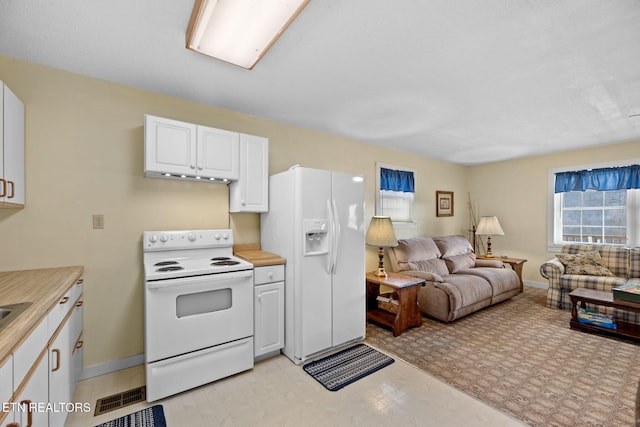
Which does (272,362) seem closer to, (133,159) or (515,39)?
(133,159)

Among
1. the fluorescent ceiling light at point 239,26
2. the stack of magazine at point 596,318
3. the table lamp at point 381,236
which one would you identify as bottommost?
the stack of magazine at point 596,318

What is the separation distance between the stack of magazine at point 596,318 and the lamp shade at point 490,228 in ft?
6.11

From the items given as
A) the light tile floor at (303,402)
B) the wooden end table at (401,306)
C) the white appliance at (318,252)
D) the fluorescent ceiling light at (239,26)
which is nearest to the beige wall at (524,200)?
the wooden end table at (401,306)

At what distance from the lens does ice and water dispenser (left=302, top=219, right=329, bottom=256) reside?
258 cm

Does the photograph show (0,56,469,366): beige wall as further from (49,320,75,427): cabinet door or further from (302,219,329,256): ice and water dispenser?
(302,219,329,256): ice and water dispenser

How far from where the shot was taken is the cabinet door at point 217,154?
98.0 inches

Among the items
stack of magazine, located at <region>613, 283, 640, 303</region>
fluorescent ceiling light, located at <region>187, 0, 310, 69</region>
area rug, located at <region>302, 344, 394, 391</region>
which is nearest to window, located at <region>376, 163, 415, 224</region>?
area rug, located at <region>302, 344, 394, 391</region>

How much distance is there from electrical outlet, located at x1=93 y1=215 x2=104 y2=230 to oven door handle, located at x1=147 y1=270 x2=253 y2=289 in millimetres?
811

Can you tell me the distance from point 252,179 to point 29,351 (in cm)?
192

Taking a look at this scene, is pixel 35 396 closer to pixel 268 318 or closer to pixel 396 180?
pixel 268 318

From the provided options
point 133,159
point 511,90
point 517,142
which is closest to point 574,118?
point 517,142

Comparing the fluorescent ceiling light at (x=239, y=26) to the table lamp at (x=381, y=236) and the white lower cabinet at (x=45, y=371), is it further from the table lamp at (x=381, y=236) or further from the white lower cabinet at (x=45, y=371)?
the table lamp at (x=381, y=236)

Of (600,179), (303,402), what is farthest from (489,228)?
(303,402)

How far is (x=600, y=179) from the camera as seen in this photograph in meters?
4.32
